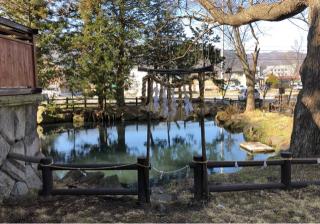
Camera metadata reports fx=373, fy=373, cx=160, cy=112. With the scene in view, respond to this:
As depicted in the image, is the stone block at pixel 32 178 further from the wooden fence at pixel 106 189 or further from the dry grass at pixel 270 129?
the dry grass at pixel 270 129

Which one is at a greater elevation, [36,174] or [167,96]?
[167,96]

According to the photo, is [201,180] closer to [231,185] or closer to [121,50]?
[231,185]

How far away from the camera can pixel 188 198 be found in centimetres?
517

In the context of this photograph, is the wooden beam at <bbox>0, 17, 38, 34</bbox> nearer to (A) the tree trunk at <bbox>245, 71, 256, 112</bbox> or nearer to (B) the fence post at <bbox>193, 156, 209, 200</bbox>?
(B) the fence post at <bbox>193, 156, 209, 200</bbox>

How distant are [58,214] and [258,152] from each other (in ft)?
31.7

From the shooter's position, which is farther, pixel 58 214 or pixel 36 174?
pixel 36 174

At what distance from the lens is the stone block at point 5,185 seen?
4.84 metres

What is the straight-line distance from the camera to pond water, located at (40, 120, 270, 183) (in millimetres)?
13008

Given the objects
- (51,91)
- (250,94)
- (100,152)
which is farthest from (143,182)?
(51,91)

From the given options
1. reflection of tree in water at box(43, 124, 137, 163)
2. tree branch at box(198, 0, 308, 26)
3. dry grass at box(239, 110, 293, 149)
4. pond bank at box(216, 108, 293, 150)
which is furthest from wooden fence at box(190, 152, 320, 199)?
reflection of tree in water at box(43, 124, 137, 163)

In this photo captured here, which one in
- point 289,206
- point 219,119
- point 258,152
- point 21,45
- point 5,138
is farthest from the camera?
point 219,119

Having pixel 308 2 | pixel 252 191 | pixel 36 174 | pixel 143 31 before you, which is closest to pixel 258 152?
pixel 308 2

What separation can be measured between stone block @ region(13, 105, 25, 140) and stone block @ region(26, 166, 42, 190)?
0.52 m

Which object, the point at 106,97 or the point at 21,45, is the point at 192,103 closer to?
the point at 21,45
